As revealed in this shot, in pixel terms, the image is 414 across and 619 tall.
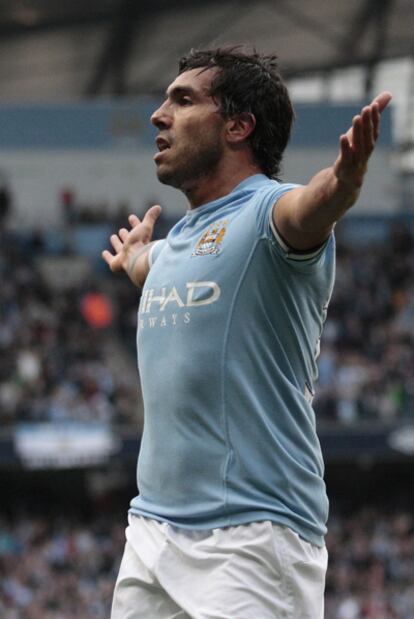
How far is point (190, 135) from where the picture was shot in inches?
151

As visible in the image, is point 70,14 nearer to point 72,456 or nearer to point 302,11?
point 302,11

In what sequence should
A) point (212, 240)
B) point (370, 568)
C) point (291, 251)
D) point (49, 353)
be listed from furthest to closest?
point (49, 353) < point (370, 568) < point (212, 240) < point (291, 251)

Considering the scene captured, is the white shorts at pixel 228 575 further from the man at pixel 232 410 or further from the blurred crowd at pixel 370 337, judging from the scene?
the blurred crowd at pixel 370 337

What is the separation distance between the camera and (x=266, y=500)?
11.7 ft

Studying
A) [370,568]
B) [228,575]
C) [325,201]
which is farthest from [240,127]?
[370,568]

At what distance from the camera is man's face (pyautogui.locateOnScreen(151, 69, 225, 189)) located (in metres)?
3.84

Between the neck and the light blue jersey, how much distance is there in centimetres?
17

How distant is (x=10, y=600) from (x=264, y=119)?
1456 cm

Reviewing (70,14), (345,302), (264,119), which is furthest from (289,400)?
(70,14)

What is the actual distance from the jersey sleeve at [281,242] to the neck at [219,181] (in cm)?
29

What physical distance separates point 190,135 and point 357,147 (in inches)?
29.4

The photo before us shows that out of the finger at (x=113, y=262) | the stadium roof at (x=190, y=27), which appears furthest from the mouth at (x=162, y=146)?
the stadium roof at (x=190, y=27)

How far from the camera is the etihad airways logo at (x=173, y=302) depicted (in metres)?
3.64

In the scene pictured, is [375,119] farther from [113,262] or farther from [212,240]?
[113,262]
